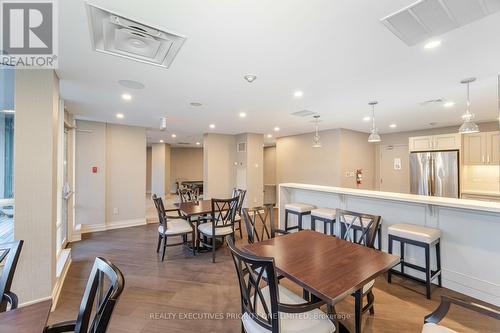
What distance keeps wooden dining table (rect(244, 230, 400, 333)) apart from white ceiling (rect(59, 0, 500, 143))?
1.81 metres

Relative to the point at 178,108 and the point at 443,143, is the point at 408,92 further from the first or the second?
the point at 178,108

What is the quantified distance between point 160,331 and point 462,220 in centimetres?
348

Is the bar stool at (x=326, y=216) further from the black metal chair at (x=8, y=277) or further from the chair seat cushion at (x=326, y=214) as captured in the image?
the black metal chair at (x=8, y=277)

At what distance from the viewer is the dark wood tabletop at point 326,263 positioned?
1.31 m

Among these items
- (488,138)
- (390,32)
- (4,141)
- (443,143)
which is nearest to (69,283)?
(4,141)

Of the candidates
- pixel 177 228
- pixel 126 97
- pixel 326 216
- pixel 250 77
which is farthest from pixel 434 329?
A: pixel 126 97

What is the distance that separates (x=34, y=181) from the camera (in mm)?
2268

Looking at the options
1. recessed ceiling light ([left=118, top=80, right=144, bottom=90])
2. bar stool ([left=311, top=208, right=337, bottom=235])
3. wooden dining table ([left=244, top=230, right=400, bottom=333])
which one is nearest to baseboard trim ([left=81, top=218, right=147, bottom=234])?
recessed ceiling light ([left=118, top=80, right=144, bottom=90])

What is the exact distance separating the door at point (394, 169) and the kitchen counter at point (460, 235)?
4.32 m

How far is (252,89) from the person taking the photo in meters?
2.91

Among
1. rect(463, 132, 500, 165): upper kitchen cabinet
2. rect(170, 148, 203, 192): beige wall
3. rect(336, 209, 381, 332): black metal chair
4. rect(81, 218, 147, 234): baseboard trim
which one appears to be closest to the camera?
rect(336, 209, 381, 332): black metal chair

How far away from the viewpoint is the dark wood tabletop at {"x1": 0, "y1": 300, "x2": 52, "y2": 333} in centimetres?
96

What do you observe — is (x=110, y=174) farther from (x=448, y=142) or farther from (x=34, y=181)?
(x=448, y=142)

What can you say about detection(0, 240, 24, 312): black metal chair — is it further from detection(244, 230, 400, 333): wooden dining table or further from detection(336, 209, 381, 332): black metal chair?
detection(336, 209, 381, 332): black metal chair
